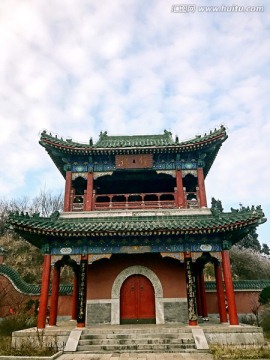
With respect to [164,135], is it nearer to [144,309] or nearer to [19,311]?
[144,309]

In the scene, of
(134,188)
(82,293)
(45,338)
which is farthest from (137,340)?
(134,188)

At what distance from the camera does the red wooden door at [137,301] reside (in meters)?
13.9

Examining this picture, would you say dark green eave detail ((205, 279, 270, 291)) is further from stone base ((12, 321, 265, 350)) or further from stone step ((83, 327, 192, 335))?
stone step ((83, 327, 192, 335))

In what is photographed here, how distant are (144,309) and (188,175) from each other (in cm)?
723

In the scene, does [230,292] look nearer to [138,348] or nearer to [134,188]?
[138,348]

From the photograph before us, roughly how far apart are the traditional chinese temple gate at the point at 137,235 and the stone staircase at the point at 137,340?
36.6 inches

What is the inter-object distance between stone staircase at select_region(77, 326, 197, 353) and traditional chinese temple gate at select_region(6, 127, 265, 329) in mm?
931

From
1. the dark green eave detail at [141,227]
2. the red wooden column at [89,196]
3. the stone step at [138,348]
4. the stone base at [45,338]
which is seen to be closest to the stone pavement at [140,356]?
the stone step at [138,348]

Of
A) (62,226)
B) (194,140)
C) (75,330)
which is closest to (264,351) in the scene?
(75,330)

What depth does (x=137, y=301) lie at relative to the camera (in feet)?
46.3

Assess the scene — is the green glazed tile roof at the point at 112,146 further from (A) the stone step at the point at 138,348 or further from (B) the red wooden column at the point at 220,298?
(A) the stone step at the point at 138,348

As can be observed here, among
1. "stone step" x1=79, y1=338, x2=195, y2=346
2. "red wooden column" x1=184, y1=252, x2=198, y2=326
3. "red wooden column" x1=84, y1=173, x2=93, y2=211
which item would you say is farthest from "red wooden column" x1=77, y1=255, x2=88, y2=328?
"red wooden column" x1=184, y1=252, x2=198, y2=326

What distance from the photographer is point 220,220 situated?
12.8 metres

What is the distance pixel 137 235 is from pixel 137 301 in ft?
11.9
